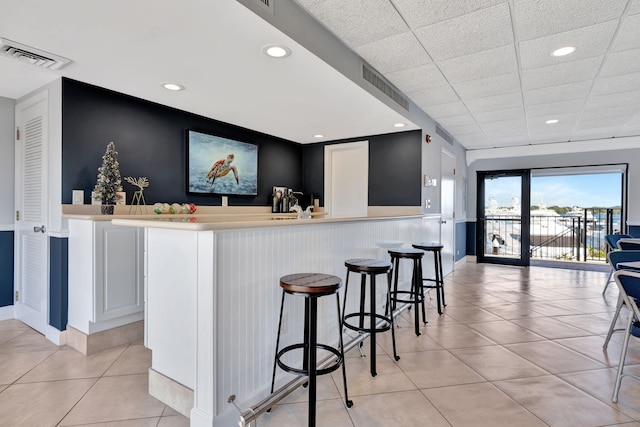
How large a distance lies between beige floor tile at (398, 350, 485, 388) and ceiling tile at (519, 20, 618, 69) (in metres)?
2.62

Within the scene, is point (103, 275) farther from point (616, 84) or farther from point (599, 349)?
point (616, 84)

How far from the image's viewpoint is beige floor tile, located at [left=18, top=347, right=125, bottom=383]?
2277 mm

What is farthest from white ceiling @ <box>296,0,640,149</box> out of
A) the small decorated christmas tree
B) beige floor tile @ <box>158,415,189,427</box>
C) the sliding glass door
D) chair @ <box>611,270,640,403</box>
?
beige floor tile @ <box>158,415,189,427</box>

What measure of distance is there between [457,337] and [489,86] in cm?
269

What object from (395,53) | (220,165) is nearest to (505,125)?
(395,53)

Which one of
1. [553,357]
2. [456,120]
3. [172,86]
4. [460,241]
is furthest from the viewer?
[460,241]

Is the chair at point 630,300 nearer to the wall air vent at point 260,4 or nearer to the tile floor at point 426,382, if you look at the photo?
the tile floor at point 426,382

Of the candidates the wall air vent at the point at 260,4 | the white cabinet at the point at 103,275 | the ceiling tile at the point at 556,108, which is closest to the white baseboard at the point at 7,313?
the white cabinet at the point at 103,275

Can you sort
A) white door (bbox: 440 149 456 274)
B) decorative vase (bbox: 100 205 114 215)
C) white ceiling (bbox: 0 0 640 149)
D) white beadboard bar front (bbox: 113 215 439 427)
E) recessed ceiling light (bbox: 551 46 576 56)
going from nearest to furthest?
white beadboard bar front (bbox: 113 215 439 427) → white ceiling (bbox: 0 0 640 149) → recessed ceiling light (bbox: 551 46 576 56) → decorative vase (bbox: 100 205 114 215) → white door (bbox: 440 149 456 274)

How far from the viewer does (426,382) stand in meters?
2.21

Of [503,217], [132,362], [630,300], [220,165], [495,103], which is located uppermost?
[495,103]

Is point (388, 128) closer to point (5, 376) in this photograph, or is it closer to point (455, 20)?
point (455, 20)

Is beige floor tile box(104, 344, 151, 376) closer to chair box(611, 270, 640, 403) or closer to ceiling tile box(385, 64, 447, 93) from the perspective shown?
chair box(611, 270, 640, 403)

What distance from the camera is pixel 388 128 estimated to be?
4.46 m
